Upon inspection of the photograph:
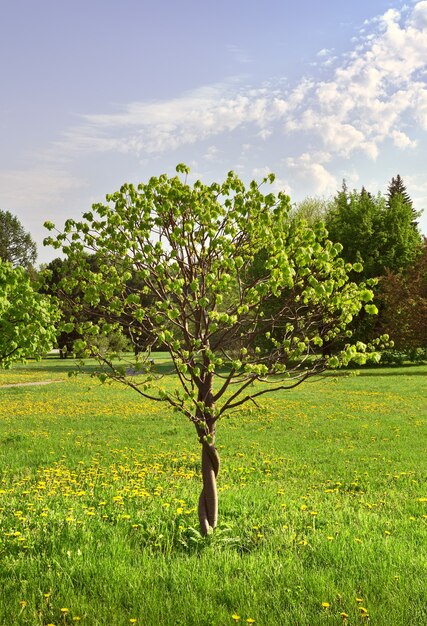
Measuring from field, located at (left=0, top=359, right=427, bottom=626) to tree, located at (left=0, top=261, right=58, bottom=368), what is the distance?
3910 millimetres

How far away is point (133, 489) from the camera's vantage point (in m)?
8.64

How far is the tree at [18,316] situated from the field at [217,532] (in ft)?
12.8

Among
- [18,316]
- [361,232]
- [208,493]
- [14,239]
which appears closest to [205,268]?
[208,493]

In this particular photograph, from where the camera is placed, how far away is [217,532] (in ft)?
19.8

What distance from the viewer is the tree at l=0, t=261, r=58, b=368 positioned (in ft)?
55.9

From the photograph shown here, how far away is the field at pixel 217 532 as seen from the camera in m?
4.63

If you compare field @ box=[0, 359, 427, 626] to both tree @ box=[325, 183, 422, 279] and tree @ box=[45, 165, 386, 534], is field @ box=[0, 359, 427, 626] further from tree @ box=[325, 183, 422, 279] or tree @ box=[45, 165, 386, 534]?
tree @ box=[325, 183, 422, 279]

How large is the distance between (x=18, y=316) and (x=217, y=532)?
43.1 feet

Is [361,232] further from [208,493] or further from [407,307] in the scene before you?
[208,493]

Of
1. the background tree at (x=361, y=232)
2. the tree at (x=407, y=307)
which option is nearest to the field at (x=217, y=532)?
the tree at (x=407, y=307)

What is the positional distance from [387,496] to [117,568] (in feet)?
18.1

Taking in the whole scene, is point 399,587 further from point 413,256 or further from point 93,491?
point 413,256

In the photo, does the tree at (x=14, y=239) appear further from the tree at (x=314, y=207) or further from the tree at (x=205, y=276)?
the tree at (x=205, y=276)

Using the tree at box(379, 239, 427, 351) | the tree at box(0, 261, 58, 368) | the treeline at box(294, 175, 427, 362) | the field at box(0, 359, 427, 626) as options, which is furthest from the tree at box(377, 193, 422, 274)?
the tree at box(0, 261, 58, 368)
